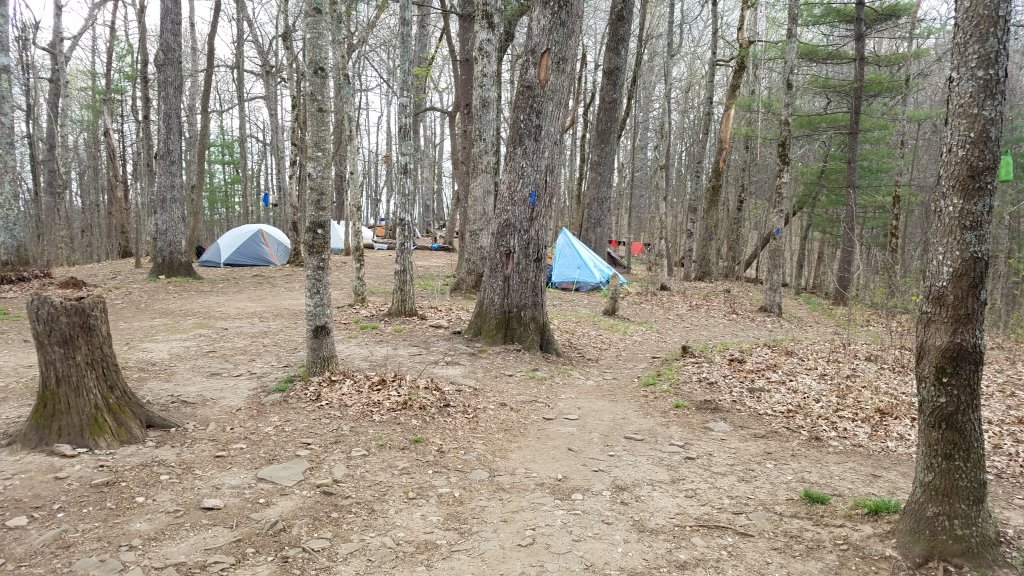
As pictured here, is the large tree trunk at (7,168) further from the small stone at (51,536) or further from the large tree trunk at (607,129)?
the large tree trunk at (607,129)

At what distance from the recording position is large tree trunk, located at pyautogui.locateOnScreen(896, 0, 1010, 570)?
2.64 m

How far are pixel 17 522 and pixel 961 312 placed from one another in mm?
5147

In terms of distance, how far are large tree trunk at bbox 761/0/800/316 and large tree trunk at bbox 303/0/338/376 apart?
913 cm

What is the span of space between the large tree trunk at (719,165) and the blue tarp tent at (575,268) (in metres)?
5.16

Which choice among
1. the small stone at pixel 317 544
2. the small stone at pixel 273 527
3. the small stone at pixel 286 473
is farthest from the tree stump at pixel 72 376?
the small stone at pixel 317 544

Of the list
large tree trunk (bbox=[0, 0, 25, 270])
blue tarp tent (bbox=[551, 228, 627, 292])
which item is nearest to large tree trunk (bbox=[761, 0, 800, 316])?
blue tarp tent (bbox=[551, 228, 627, 292])

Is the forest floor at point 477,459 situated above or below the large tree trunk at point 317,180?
below

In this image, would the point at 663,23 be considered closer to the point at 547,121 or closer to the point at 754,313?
the point at 754,313

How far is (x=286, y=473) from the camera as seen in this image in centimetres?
389

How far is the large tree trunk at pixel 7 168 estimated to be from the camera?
34.9ft

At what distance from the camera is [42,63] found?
72.2 feet

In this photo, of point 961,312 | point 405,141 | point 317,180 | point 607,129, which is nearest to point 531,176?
point 405,141

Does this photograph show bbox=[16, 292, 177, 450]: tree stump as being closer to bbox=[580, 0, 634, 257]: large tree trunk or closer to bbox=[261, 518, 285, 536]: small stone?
bbox=[261, 518, 285, 536]: small stone

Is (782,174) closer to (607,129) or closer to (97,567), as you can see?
(607,129)
